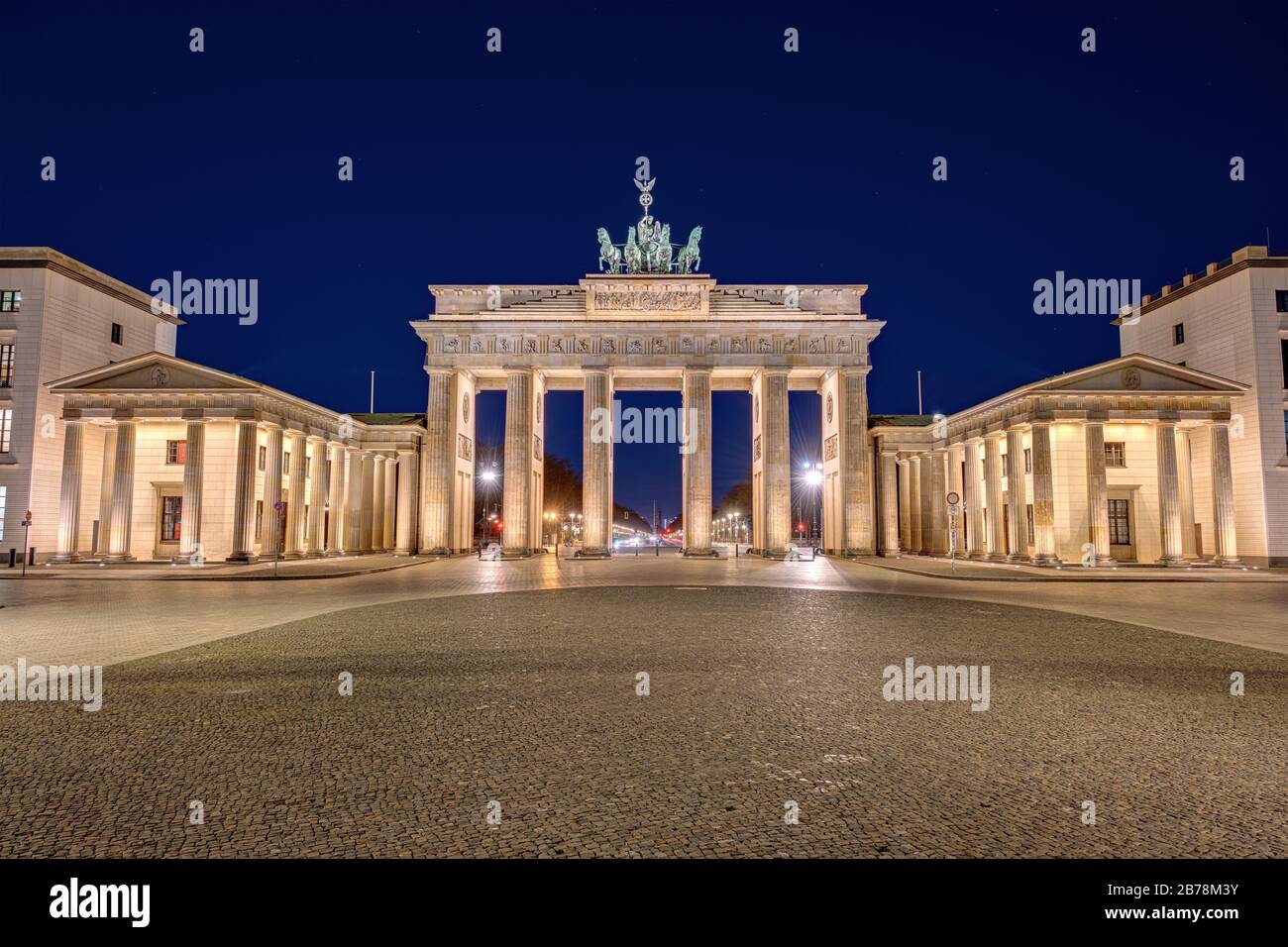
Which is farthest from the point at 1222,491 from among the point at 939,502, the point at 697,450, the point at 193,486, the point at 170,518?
the point at 170,518

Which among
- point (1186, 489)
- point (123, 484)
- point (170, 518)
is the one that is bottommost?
point (170, 518)

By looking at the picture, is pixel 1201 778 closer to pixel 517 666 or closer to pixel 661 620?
pixel 517 666

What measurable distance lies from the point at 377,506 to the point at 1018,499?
43637 millimetres

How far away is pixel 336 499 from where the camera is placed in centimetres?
4900

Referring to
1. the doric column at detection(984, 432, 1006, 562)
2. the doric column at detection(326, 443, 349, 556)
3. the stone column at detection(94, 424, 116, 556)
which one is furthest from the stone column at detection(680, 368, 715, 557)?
the stone column at detection(94, 424, 116, 556)

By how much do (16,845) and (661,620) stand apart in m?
11.5

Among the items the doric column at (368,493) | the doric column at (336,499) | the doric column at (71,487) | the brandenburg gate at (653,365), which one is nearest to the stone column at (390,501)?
the doric column at (368,493)

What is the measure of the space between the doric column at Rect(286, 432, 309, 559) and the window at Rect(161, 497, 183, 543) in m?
5.69

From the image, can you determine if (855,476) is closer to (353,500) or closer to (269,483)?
(353,500)

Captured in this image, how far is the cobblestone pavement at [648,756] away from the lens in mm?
4129

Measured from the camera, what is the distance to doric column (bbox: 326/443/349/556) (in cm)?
4827

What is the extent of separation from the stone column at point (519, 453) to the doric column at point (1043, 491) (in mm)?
31172

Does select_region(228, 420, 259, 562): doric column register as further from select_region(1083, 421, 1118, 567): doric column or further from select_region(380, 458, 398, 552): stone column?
select_region(1083, 421, 1118, 567): doric column

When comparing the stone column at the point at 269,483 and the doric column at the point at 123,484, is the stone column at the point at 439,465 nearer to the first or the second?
the stone column at the point at 269,483
